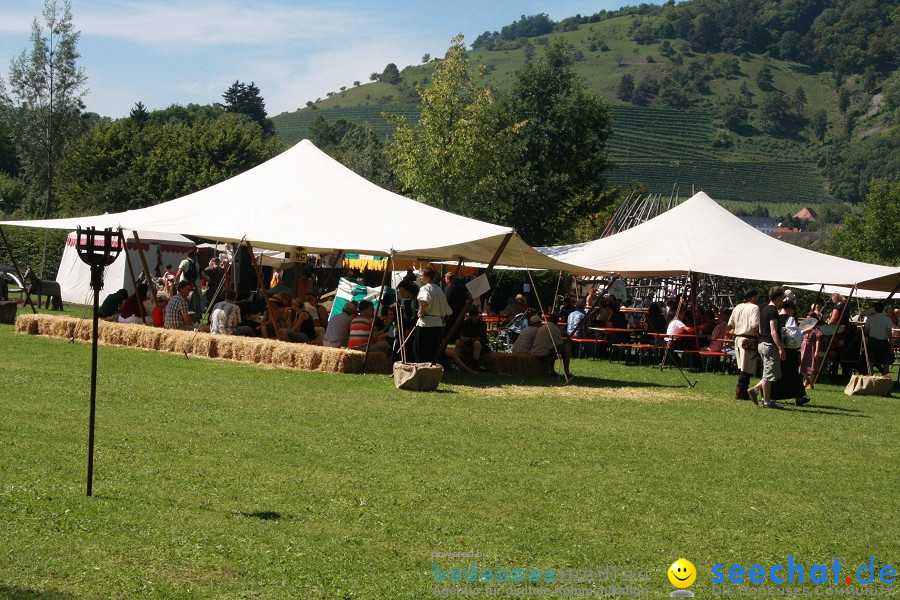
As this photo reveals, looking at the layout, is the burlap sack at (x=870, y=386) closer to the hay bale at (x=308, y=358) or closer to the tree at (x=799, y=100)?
the hay bale at (x=308, y=358)

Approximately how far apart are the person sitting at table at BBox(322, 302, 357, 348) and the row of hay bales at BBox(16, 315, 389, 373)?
22.3 inches

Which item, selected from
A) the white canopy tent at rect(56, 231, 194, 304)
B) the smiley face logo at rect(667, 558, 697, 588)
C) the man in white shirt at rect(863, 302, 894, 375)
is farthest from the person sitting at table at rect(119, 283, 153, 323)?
the smiley face logo at rect(667, 558, 697, 588)

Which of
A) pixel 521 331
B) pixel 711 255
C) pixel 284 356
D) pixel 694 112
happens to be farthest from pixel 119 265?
pixel 694 112

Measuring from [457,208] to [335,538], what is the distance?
30.0m

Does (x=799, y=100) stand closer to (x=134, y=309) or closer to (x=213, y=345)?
(x=134, y=309)

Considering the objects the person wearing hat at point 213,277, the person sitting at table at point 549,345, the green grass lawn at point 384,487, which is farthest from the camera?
the person wearing hat at point 213,277

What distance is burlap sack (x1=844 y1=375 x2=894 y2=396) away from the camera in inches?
658

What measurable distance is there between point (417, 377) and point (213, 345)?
408 centimetres

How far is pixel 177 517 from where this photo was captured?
240 inches

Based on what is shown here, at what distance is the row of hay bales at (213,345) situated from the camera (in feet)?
49.2

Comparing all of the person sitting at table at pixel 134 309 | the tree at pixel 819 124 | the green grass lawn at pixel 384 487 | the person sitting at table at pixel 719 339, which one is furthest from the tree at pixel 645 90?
the green grass lawn at pixel 384 487

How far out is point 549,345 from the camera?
16.6m

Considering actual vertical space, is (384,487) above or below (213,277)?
above

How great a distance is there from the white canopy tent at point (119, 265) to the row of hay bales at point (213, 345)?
8.42m
